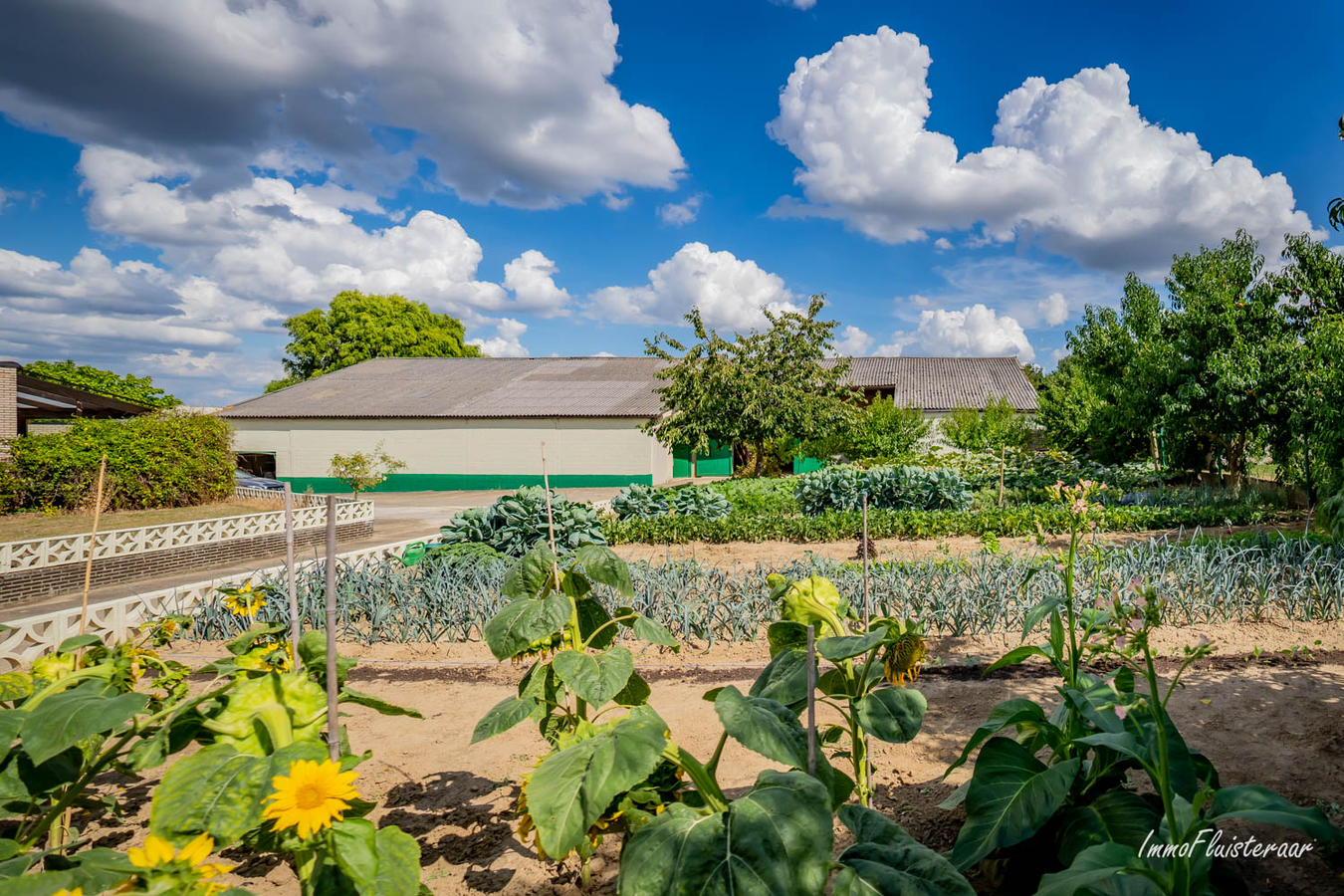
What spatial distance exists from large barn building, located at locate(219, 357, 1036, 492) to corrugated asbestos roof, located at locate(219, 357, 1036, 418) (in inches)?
3.0

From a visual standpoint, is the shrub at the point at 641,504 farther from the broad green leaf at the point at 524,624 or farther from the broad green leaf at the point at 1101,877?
the broad green leaf at the point at 1101,877

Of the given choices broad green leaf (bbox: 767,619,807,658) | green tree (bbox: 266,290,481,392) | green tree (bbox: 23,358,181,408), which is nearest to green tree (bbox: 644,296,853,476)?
broad green leaf (bbox: 767,619,807,658)

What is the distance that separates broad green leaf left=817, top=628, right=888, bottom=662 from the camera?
1.47 meters

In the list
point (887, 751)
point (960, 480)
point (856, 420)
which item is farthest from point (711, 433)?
point (887, 751)

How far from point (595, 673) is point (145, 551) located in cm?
1082

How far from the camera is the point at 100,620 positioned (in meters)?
5.29

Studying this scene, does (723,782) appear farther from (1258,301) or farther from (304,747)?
(1258,301)

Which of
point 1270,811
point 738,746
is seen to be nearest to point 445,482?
point 738,746

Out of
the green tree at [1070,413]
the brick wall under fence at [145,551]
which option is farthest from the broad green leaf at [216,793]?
the green tree at [1070,413]

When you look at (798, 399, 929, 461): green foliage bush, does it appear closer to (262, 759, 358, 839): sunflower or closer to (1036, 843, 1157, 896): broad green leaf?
(1036, 843, 1157, 896): broad green leaf

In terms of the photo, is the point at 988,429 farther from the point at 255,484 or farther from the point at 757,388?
the point at 255,484

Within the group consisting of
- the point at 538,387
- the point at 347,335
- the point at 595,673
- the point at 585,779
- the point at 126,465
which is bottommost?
the point at 585,779

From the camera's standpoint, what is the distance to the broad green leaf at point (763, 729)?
119 cm

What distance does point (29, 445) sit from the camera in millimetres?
13977
